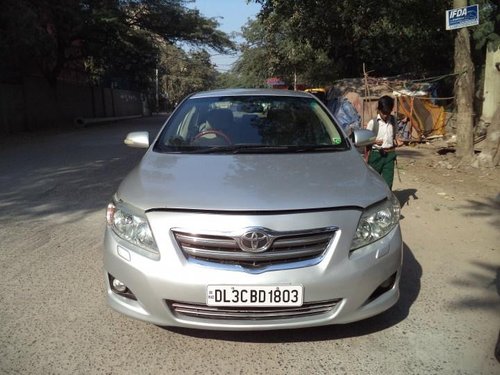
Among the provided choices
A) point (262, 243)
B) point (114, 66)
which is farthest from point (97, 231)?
point (114, 66)

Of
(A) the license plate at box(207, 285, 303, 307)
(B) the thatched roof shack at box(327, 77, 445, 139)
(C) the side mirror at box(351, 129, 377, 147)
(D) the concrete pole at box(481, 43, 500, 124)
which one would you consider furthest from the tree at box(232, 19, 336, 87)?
(A) the license plate at box(207, 285, 303, 307)

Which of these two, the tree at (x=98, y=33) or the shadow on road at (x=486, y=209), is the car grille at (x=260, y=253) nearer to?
the shadow on road at (x=486, y=209)

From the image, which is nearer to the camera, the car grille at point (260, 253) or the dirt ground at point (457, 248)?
the car grille at point (260, 253)

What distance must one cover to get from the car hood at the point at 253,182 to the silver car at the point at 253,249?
11 millimetres

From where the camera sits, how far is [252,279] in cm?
281

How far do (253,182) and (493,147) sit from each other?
7332 mm

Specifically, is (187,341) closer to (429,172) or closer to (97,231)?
(97,231)

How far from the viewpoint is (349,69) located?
22.9 m

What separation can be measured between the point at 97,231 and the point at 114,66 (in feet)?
89.8

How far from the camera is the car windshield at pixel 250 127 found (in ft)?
13.5

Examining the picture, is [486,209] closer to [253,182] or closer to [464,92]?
[464,92]

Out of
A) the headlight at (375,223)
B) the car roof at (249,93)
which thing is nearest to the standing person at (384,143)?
the car roof at (249,93)

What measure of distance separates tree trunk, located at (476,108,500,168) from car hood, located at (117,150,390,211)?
245 inches

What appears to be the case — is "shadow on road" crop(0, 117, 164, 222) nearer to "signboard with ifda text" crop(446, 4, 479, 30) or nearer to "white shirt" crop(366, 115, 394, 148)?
"white shirt" crop(366, 115, 394, 148)
